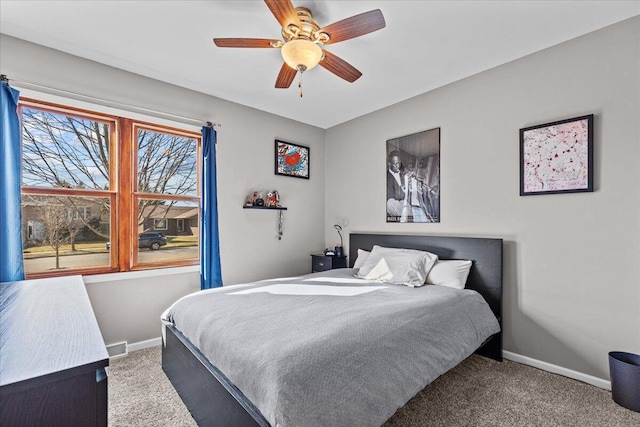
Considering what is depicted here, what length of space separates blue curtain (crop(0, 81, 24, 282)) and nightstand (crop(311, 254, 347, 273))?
2.92 metres

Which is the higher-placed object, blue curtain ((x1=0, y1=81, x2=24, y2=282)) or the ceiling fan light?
the ceiling fan light

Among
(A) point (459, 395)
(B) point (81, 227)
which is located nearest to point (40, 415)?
(A) point (459, 395)

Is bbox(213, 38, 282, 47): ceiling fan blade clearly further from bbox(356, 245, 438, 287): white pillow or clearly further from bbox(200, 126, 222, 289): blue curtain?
bbox(356, 245, 438, 287): white pillow

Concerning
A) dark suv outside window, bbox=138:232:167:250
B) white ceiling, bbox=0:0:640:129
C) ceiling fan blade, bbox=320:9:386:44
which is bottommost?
dark suv outside window, bbox=138:232:167:250

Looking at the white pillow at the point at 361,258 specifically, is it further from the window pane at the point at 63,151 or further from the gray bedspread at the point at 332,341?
the window pane at the point at 63,151

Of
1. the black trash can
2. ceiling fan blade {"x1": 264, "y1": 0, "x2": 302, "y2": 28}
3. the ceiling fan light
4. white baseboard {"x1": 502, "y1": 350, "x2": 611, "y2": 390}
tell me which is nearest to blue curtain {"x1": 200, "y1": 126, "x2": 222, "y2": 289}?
the ceiling fan light

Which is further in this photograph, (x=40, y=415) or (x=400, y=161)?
(x=400, y=161)

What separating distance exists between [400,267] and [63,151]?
3.23m

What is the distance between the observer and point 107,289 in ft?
9.34

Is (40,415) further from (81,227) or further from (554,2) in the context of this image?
(554,2)

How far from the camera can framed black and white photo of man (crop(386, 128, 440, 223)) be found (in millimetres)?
3346

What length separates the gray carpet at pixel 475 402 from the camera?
75.5 inches

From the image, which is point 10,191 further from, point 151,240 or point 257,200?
point 257,200

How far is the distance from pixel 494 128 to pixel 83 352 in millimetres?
3313
